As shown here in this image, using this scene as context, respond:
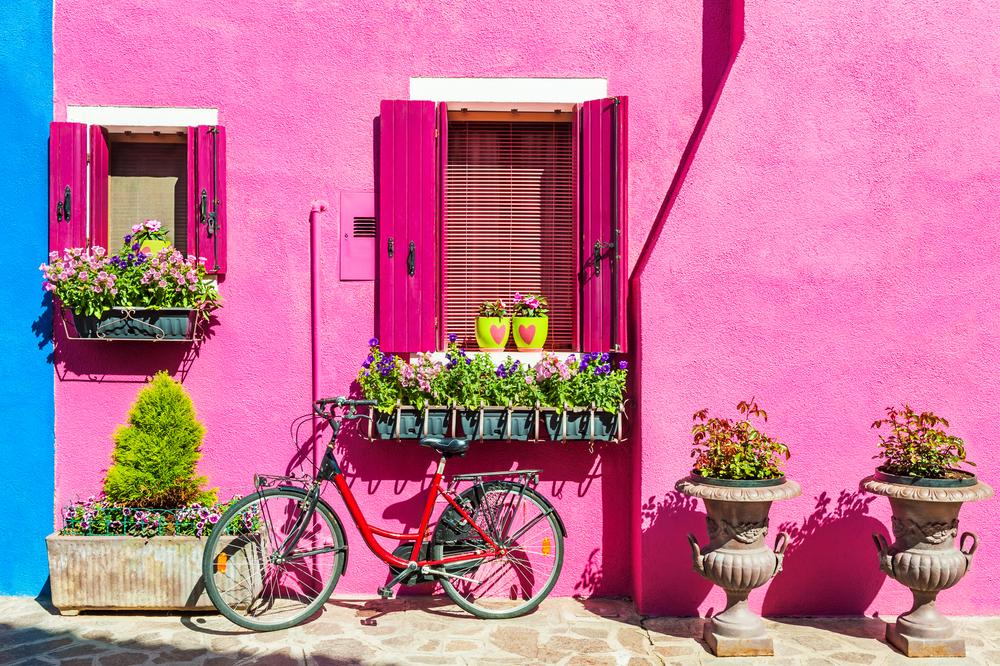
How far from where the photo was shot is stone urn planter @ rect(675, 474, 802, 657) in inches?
154

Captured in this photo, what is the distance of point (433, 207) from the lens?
4719 mm

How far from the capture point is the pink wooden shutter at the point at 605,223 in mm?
4656

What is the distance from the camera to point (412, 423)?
451 centimetres

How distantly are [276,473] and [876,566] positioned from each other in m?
3.42

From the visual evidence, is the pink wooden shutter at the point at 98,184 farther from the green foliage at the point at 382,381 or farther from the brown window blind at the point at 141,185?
the green foliage at the point at 382,381

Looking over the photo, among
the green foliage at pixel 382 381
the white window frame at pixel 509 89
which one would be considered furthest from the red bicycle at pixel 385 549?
the white window frame at pixel 509 89

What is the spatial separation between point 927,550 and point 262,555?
337 cm

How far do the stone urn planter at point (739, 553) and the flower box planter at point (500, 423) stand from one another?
3.06 ft

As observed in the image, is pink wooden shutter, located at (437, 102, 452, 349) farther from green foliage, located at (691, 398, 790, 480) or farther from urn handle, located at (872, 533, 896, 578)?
urn handle, located at (872, 533, 896, 578)

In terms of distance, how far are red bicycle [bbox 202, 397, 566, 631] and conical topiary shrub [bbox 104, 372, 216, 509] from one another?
0.45 metres

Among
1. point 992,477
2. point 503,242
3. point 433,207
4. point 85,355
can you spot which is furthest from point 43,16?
point 992,477

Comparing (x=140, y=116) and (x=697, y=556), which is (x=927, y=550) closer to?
(x=697, y=556)

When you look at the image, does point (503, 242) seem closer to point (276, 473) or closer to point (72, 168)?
point (276, 473)

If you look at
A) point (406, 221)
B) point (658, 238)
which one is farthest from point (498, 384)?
point (658, 238)
